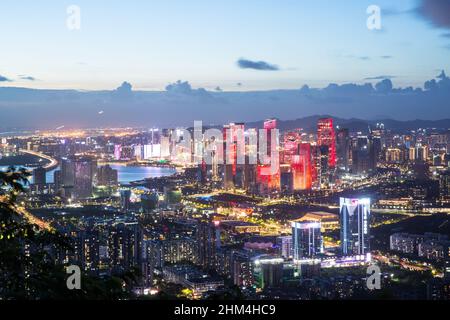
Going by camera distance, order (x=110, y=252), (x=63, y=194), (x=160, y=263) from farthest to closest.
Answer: (x=63, y=194) < (x=160, y=263) < (x=110, y=252)

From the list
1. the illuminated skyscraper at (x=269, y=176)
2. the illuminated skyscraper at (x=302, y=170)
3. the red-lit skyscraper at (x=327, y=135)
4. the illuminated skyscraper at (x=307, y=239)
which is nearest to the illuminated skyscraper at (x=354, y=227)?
the illuminated skyscraper at (x=307, y=239)

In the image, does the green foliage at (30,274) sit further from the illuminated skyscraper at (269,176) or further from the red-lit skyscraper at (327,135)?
the red-lit skyscraper at (327,135)

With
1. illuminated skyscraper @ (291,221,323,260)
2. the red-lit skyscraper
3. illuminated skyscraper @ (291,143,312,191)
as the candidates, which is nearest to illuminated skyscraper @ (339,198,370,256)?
illuminated skyscraper @ (291,221,323,260)

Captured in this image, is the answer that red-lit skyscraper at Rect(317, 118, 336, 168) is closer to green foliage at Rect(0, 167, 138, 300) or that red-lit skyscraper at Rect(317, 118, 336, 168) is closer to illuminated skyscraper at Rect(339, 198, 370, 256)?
illuminated skyscraper at Rect(339, 198, 370, 256)

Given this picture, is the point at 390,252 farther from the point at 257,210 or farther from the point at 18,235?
the point at 18,235
